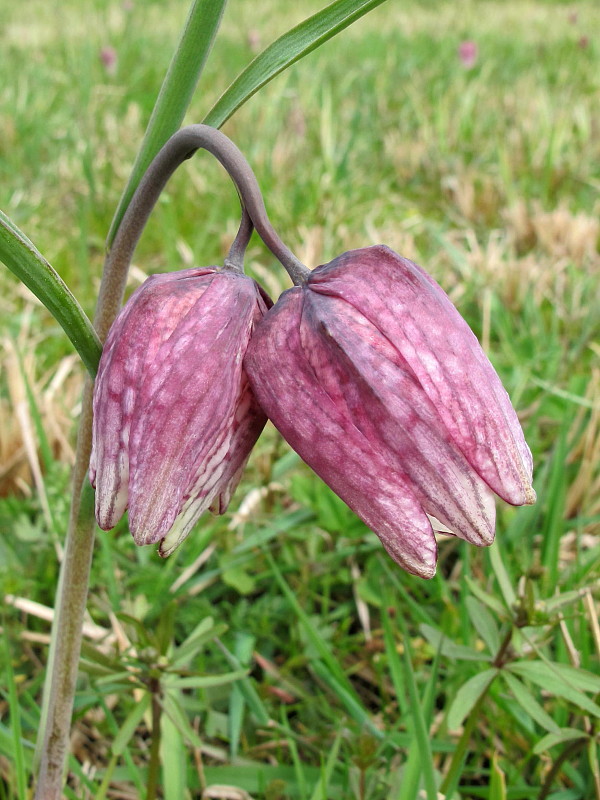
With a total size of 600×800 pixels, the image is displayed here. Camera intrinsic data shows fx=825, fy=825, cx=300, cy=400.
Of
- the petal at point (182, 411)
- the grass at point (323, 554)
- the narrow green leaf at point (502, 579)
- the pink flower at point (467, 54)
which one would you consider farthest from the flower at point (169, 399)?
the pink flower at point (467, 54)

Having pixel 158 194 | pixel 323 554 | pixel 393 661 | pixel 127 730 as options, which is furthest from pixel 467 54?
pixel 127 730

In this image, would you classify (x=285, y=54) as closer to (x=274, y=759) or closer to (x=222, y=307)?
(x=222, y=307)

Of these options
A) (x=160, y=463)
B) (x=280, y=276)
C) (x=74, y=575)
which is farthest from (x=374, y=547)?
(x=280, y=276)

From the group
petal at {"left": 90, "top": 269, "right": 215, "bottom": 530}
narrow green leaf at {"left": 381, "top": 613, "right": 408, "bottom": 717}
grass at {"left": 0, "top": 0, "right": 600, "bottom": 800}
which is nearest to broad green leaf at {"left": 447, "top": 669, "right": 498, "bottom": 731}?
grass at {"left": 0, "top": 0, "right": 600, "bottom": 800}

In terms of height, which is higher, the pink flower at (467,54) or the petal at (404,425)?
the pink flower at (467,54)

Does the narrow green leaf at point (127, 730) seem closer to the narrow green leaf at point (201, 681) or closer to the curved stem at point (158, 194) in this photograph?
the narrow green leaf at point (201, 681)

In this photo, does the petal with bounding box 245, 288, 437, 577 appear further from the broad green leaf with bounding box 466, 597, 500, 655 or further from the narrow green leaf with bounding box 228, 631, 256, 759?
the narrow green leaf with bounding box 228, 631, 256, 759

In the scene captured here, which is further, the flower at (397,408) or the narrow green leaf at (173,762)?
the narrow green leaf at (173,762)

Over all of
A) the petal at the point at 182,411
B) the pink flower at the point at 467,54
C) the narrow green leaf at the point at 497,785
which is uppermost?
the pink flower at the point at 467,54

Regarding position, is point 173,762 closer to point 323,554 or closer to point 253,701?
point 253,701
